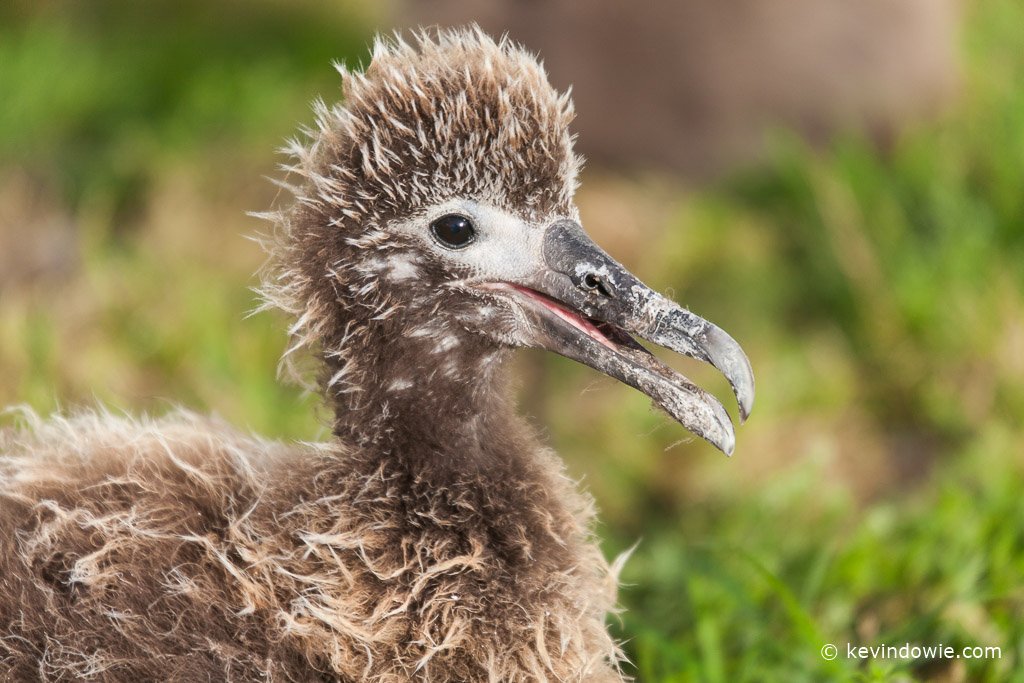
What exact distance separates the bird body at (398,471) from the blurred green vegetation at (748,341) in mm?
419

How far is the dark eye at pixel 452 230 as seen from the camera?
231cm

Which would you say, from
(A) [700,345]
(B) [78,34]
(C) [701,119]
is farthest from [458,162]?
(B) [78,34]

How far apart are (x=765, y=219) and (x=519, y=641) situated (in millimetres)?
3862

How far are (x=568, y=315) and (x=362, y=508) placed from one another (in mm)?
562

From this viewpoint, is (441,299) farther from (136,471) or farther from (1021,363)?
(1021,363)

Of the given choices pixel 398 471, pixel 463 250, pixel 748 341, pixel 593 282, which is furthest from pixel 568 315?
pixel 748 341

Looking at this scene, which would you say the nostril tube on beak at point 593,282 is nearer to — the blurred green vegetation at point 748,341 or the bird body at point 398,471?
the bird body at point 398,471

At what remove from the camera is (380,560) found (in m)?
2.28

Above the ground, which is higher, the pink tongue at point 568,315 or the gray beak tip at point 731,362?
the pink tongue at point 568,315

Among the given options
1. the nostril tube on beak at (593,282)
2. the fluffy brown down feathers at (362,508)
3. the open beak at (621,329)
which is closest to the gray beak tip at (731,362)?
the open beak at (621,329)

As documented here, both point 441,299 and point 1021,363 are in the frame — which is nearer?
point 441,299

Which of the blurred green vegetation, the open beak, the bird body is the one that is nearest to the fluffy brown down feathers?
the bird body

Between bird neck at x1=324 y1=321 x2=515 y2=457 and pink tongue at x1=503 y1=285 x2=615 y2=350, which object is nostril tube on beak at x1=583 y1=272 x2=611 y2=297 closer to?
pink tongue at x1=503 y1=285 x2=615 y2=350

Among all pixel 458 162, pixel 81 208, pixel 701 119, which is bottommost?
pixel 458 162
